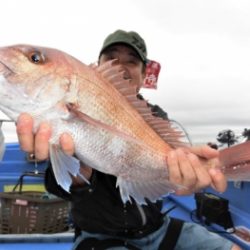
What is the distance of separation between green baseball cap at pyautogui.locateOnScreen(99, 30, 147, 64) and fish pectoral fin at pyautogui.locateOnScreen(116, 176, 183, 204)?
1970 millimetres

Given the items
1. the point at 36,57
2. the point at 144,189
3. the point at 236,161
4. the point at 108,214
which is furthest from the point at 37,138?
the point at 108,214

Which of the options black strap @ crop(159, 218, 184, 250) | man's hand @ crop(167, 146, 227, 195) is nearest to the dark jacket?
black strap @ crop(159, 218, 184, 250)

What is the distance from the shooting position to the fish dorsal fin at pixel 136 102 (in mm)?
2676

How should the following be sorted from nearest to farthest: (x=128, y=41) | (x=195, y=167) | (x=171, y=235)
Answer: (x=195, y=167) → (x=171, y=235) → (x=128, y=41)

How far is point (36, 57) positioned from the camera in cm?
244

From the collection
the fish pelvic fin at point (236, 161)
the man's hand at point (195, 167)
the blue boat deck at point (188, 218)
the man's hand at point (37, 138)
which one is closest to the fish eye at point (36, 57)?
the man's hand at point (37, 138)

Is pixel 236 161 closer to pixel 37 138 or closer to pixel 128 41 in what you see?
pixel 37 138

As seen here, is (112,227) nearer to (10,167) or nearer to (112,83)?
(112,83)

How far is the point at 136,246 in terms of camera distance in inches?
147

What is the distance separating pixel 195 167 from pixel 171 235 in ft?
4.32

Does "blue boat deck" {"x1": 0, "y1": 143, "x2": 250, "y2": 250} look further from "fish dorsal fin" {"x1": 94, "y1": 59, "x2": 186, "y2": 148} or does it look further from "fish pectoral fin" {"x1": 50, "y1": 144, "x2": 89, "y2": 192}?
"fish pectoral fin" {"x1": 50, "y1": 144, "x2": 89, "y2": 192}

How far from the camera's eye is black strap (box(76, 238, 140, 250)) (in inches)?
143

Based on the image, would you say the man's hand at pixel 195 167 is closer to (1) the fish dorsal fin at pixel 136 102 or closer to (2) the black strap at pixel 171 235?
(1) the fish dorsal fin at pixel 136 102

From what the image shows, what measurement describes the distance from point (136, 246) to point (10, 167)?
14.4 feet
